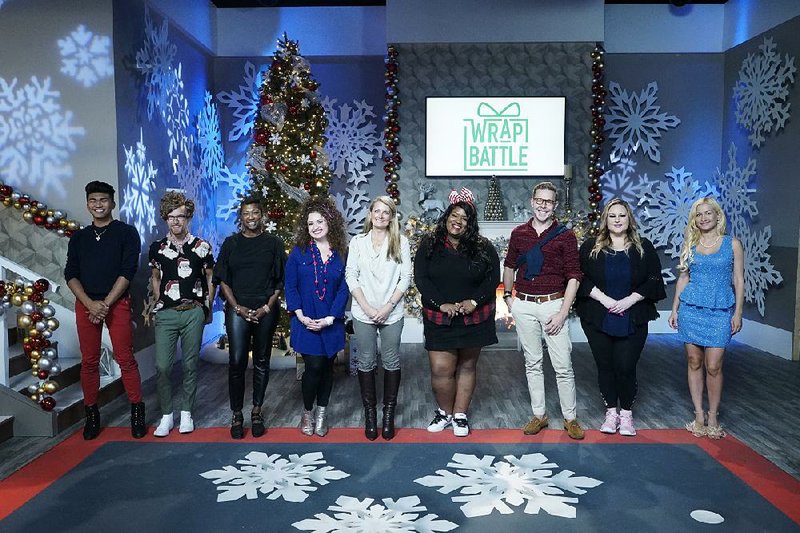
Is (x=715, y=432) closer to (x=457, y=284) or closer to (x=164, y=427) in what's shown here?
(x=457, y=284)

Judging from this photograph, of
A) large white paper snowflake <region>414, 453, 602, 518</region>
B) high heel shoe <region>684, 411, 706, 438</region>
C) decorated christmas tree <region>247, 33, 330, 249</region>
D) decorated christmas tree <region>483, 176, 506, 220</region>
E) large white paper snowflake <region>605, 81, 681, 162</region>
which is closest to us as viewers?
large white paper snowflake <region>414, 453, 602, 518</region>

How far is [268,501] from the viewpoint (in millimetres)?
2986

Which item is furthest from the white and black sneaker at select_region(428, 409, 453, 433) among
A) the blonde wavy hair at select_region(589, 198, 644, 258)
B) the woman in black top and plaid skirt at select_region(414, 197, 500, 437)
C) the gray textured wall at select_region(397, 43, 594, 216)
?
the gray textured wall at select_region(397, 43, 594, 216)

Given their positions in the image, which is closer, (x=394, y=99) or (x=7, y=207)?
(x=7, y=207)

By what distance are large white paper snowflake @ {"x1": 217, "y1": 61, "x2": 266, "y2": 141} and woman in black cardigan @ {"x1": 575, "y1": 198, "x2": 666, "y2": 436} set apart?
492cm

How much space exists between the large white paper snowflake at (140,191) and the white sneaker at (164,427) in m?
1.76

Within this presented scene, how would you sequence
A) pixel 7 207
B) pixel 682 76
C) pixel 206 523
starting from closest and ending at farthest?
pixel 206 523
pixel 7 207
pixel 682 76

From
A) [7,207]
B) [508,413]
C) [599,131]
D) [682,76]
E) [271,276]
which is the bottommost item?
[508,413]

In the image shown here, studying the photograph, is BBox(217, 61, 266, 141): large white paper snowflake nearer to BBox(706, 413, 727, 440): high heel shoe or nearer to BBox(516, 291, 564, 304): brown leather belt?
BBox(516, 291, 564, 304): brown leather belt

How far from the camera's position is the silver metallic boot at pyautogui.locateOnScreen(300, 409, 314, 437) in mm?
3904

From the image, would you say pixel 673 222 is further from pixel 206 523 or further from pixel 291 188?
pixel 206 523

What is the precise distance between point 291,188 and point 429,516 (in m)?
3.80

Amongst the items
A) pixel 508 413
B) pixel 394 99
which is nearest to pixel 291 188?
pixel 394 99

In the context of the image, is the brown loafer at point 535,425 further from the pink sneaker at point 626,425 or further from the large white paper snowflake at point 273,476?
the large white paper snowflake at point 273,476
